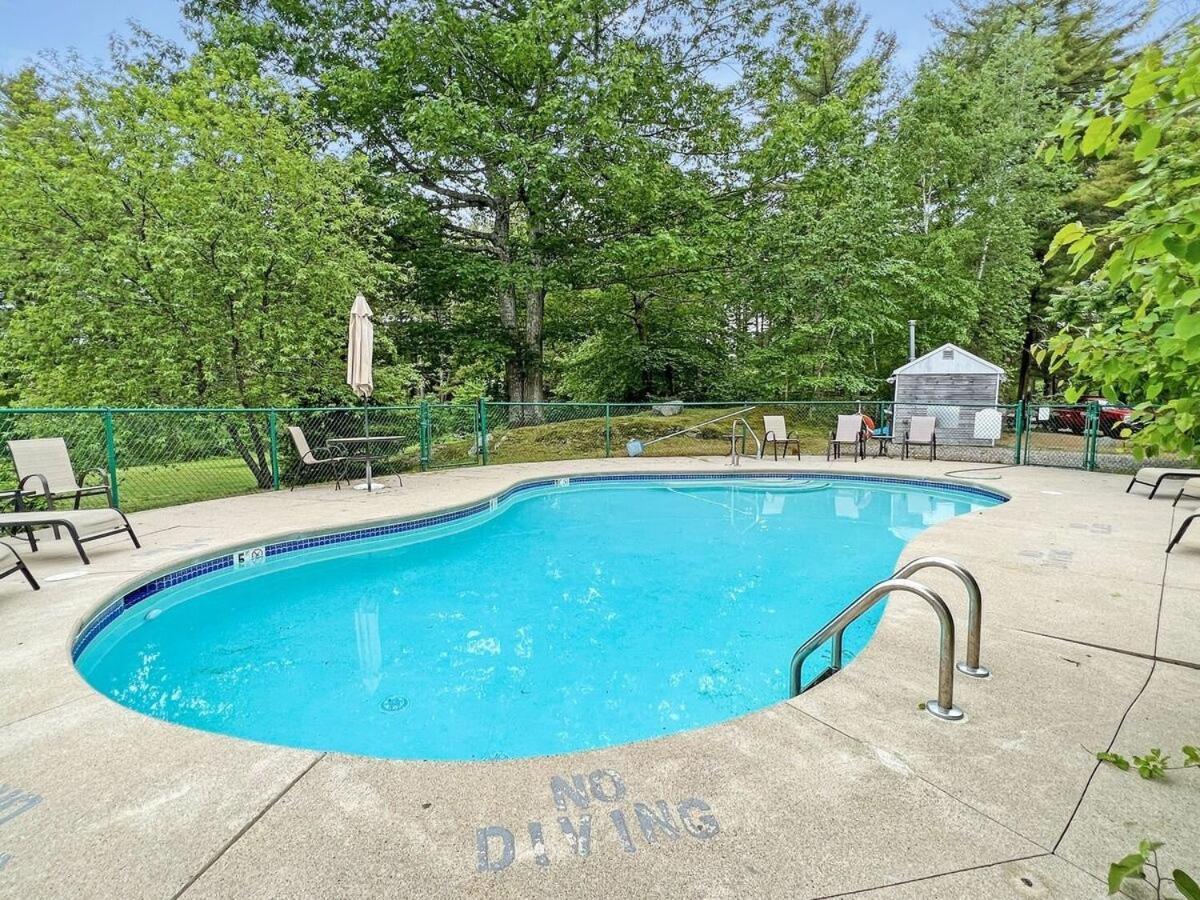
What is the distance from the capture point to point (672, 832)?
4.92ft

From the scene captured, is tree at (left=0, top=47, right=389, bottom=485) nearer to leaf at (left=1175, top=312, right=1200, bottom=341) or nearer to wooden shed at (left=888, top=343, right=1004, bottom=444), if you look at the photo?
leaf at (left=1175, top=312, right=1200, bottom=341)

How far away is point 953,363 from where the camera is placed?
44.0 feet

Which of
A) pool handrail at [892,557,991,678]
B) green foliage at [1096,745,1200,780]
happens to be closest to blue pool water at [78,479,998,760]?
pool handrail at [892,557,991,678]

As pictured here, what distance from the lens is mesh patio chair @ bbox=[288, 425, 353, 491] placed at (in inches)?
294

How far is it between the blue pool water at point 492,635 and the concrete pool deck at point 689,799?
81cm

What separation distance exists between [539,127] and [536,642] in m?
11.0

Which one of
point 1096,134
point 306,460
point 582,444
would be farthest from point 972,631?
point 582,444

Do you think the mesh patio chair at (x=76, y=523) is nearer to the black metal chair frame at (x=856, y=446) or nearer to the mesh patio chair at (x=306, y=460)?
the mesh patio chair at (x=306, y=460)

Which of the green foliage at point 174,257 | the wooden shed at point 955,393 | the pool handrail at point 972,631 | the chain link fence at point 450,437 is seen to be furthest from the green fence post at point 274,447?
the wooden shed at point 955,393

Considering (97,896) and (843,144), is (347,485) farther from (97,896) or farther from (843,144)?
(843,144)

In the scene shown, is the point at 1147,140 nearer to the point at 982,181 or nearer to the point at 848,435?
the point at 848,435

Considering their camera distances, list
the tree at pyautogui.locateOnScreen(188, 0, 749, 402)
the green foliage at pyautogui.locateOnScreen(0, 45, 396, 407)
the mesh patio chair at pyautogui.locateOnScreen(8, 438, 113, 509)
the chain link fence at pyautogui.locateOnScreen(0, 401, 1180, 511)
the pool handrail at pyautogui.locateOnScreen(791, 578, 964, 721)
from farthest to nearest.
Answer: the tree at pyautogui.locateOnScreen(188, 0, 749, 402)
the green foliage at pyautogui.locateOnScreen(0, 45, 396, 407)
the chain link fence at pyautogui.locateOnScreen(0, 401, 1180, 511)
the mesh patio chair at pyautogui.locateOnScreen(8, 438, 113, 509)
the pool handrail at pyautogui.locateOnScreen(791, 578, 964, 721)

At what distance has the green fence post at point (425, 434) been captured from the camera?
962cm

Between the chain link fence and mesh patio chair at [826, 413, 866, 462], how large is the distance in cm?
70
